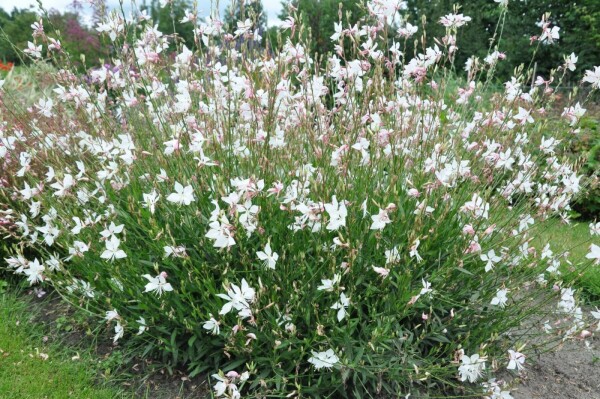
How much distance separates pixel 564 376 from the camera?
319 cm

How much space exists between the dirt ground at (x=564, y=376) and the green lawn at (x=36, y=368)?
7.12ft

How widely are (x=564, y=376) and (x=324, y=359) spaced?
5.37 feet

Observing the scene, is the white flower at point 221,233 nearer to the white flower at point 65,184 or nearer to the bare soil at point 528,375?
the white flower at point 65,184

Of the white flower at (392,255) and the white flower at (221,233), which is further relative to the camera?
the white flower at (392,255)

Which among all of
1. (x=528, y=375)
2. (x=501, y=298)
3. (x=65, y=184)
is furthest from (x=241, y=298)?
(x=528, y=375)

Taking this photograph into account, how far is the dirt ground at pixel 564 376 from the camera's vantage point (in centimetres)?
301

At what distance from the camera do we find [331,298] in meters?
2.56

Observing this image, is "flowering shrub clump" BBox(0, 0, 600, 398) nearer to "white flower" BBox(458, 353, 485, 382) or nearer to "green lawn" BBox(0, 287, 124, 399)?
"white flower" BBox(458, 353, 485, 382)

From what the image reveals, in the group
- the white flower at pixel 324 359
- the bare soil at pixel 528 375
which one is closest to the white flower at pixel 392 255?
the white flower at pixel 324 359

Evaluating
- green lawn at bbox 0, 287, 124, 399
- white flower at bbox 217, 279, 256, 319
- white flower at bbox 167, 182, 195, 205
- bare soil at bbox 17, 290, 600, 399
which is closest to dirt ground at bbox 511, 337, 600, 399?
bare soil at bbox 17, 290, 600, 399

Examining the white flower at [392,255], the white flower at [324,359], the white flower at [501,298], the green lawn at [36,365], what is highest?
A: the white flower at [392,255]

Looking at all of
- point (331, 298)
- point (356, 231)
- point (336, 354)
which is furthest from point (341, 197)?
point (336, 354)

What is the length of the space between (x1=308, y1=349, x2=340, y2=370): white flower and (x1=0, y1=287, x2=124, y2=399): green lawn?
1.09m

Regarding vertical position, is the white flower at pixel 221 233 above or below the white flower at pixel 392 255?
above
